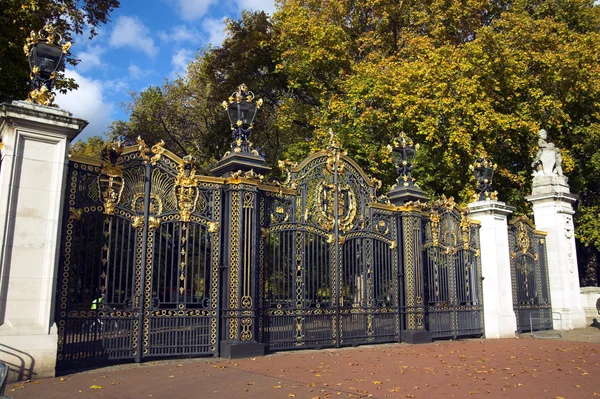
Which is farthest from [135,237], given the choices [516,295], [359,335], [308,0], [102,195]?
[308,0]

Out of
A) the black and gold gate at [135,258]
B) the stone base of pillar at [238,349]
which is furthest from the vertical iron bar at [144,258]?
the stone base of pillar at [238,349]

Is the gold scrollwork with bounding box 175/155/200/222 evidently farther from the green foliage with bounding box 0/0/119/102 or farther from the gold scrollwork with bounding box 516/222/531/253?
the gold scrollwork with bounding box 516/222/531/253

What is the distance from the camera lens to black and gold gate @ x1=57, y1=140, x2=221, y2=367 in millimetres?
7754

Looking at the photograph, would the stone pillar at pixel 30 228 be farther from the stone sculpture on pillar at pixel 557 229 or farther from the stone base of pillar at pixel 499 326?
the stone sculpture on pillar at pixel 557 229

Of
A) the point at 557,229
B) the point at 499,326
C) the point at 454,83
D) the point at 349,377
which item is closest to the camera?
the point at 349,377

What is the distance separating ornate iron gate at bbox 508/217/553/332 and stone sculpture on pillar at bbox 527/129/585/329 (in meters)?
0.26

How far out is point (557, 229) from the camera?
16.2m

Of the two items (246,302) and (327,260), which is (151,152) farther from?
(327,260)

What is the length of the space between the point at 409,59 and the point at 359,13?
3.63m

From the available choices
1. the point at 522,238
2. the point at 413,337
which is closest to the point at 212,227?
the point at 413,337

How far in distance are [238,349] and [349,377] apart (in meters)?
2.27

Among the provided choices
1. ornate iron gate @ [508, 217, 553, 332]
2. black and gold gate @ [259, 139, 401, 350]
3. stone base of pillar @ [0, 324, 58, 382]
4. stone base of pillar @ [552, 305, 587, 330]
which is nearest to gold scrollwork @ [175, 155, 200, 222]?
black and gold gate @ [259, 139, 401, 350]

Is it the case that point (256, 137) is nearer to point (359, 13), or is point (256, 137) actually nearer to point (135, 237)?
point (359, 13)

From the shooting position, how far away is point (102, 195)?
8.24 meters
